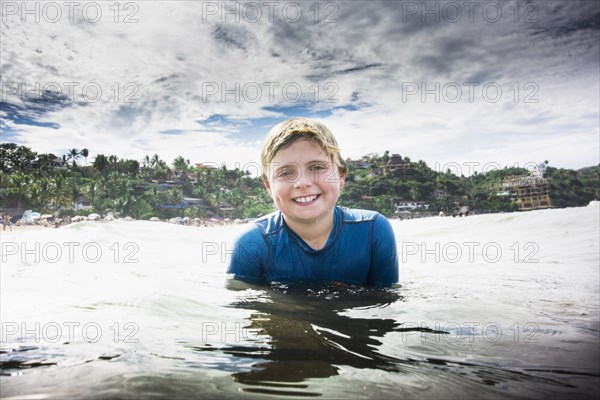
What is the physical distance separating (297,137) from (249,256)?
105 centimetres

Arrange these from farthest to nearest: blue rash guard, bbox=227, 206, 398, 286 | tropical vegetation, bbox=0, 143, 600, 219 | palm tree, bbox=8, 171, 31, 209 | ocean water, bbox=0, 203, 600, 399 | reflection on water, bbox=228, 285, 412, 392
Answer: tropical vegetation, bbox=0, 143, 600, 219 → palm tree, bbox=8, 171, 31, 209 → blue rash guard, bbox=227, 206, 398, 286 → reflection on water, bbox=228, 285, 412, 392 → ocean water, bbox=0, 203, 600, 399

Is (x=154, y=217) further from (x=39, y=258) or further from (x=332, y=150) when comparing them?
(x=332, y=150)

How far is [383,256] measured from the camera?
3.22 m

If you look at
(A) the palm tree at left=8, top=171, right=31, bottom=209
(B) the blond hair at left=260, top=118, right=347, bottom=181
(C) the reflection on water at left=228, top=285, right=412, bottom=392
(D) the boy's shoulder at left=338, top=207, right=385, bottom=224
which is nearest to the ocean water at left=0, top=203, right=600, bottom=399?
(C) the reflection on water at left=228, top=285, right=412, bottom=392

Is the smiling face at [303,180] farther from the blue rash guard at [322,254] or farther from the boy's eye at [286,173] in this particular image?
the blue rash guard at [322,254]

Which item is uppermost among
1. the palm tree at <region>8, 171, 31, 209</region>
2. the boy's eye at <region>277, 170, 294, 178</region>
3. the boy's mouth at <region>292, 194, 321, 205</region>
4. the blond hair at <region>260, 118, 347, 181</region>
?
the palm tree at <region>8, 171, 31, 209</region>

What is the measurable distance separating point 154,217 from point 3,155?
2389 cm

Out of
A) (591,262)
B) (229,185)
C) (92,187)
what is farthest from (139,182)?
(591,262)

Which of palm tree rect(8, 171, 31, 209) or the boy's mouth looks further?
palm tree rect(8, 171, 31, 209)

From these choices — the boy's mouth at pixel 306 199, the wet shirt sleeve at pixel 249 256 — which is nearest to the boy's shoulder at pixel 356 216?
the boy's mouth at pixel 306 199

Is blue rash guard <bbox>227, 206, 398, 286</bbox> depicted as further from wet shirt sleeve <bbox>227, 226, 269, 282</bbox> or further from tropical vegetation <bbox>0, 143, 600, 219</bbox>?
tropical vegetation <bbox>0, 143, 600, 219</bbox>

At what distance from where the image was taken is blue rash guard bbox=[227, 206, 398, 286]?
3145 millimetres

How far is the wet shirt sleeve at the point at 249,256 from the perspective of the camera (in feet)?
10.3

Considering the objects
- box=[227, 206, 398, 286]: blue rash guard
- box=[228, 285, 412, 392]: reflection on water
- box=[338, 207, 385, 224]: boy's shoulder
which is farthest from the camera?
box=[338, 207, 385, 224]: boy's shoulder
